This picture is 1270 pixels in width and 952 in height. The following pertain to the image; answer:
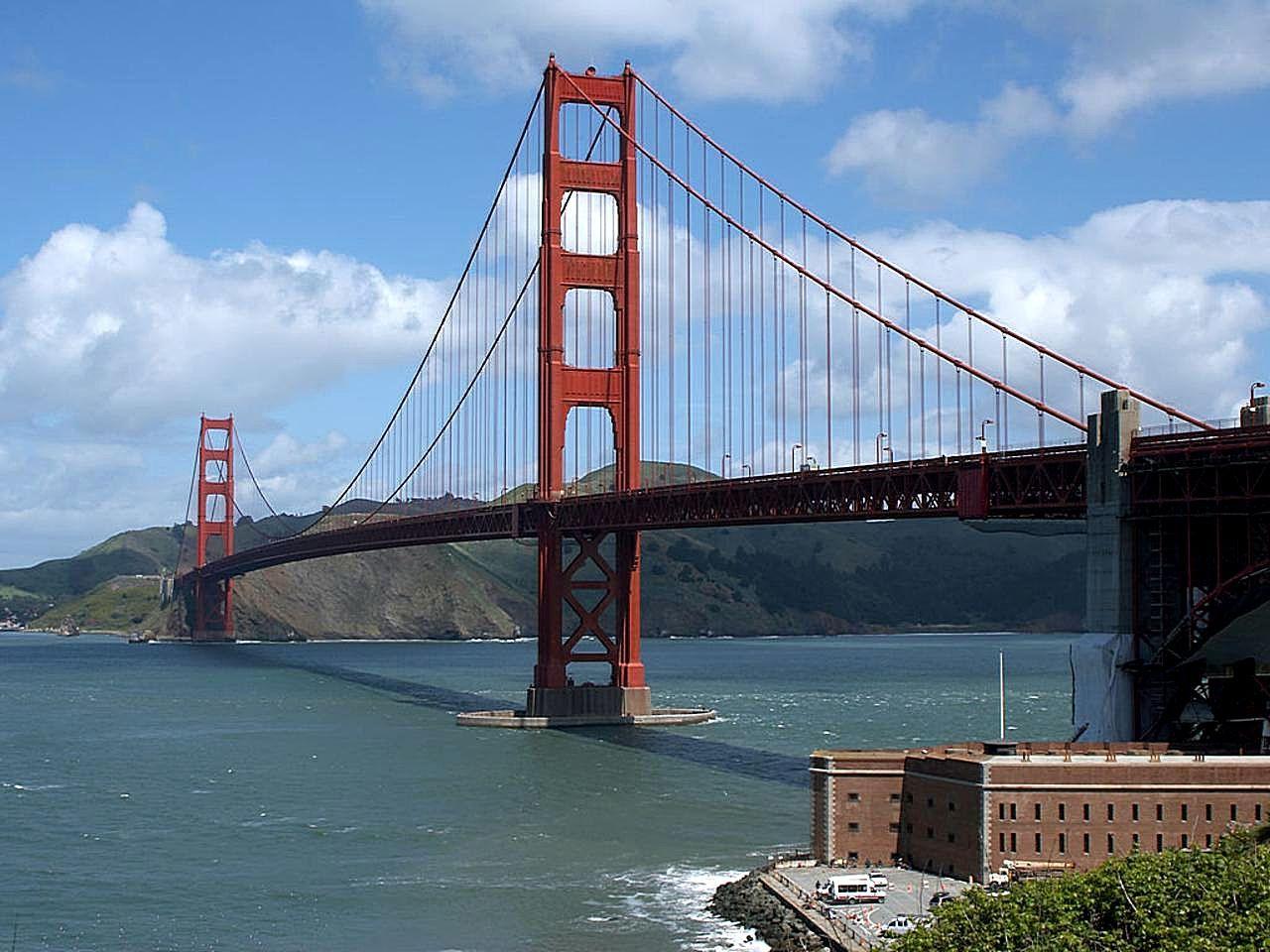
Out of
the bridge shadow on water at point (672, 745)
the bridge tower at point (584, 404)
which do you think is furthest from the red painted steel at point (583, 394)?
the bridge shadow on water at point (672, 745)

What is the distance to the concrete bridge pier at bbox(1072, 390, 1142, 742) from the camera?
42.9 meters

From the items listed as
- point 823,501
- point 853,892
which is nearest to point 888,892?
point 853,892

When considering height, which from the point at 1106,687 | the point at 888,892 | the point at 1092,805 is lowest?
the point at 888,892

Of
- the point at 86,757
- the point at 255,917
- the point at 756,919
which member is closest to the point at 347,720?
the point at 86,757

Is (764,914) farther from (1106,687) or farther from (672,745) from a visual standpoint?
(672,745)

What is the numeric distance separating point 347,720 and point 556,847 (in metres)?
37.2

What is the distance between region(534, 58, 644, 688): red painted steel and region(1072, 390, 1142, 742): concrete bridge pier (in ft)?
115

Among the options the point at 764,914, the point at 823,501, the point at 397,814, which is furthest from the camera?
the point at 823,501

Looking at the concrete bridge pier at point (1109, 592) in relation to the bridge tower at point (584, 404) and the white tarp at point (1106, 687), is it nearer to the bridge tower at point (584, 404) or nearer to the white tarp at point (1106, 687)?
the white tarp at point (1106, 687)

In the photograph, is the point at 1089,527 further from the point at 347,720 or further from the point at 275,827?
the point at 347,720

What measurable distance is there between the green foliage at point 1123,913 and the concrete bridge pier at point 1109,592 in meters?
13.1

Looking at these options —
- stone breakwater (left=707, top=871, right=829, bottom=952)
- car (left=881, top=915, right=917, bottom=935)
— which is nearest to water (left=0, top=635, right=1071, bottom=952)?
stone breakwater (left=707, top=871, right=829, bottom=952)

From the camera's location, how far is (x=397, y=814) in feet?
172

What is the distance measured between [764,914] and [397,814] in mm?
18388
